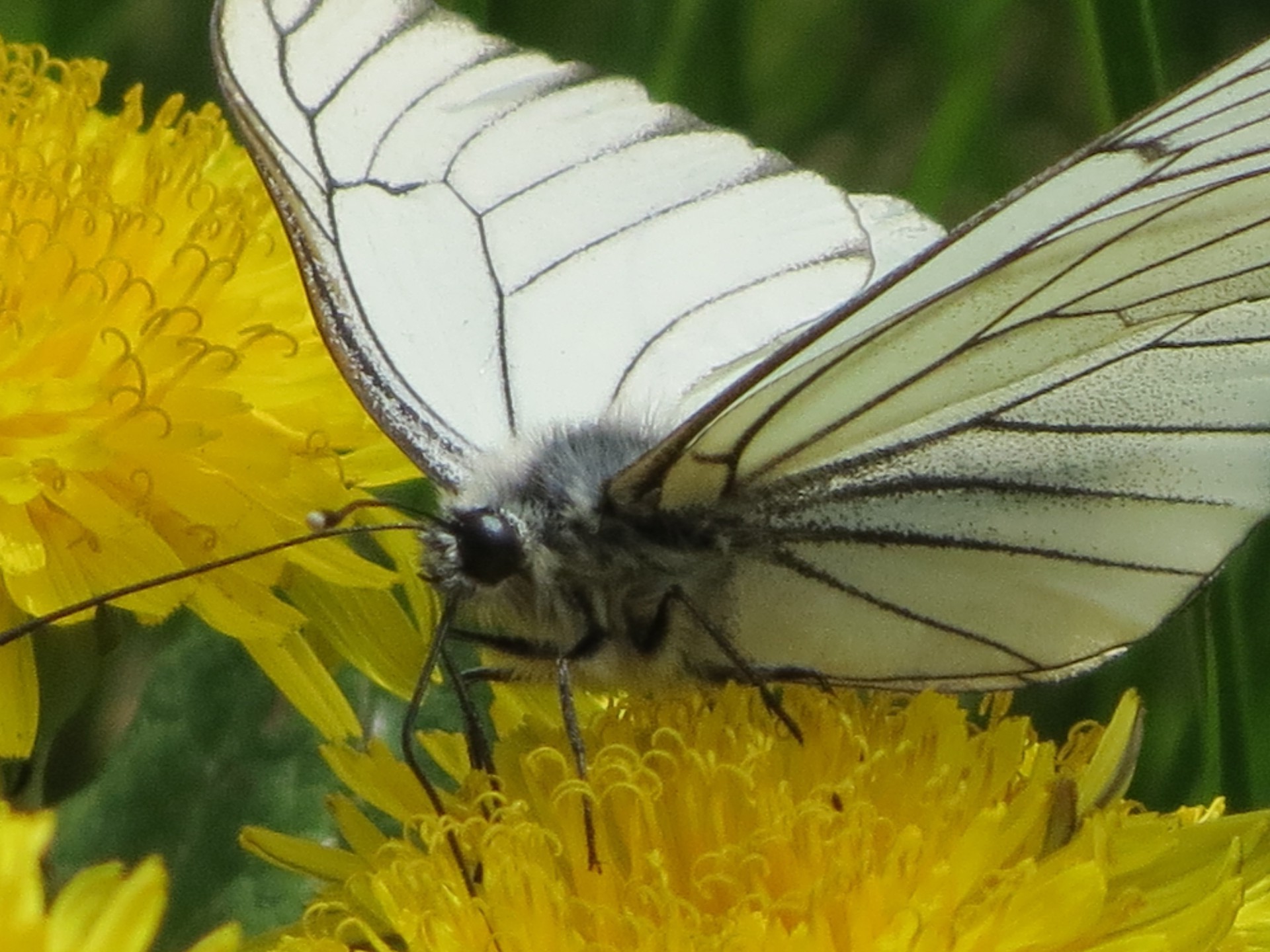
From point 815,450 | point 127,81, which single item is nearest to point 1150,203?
point 815,450

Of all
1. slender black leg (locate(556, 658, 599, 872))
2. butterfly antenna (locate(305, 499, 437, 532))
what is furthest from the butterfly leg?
butterfly antenna (locate(305, 499, 437, 532))

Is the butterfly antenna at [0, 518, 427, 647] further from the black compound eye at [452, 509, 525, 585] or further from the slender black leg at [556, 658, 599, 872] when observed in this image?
the slender black leg at [556, 658, 599, 872]

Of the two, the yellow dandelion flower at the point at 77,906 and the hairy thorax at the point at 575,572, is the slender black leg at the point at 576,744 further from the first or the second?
the yellow dandelion flower at the point at 77,906

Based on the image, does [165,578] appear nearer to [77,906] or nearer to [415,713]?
[415,713]

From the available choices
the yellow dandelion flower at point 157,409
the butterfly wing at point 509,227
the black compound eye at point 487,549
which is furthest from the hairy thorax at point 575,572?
the yellow dandelion flower at point 157,409

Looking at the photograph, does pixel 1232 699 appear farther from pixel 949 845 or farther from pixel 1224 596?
pixel 949 845

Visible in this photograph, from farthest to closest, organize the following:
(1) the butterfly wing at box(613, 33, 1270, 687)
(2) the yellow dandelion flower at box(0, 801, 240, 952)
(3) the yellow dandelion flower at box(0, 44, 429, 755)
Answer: (3) the yellow dandelion flower at box(0, 44, 429, 755) → (1) the butterfly wing at box(613, 33, 1270, 687) → (2) the yellow dandelion flower at box(0, 801, 240, 952)
